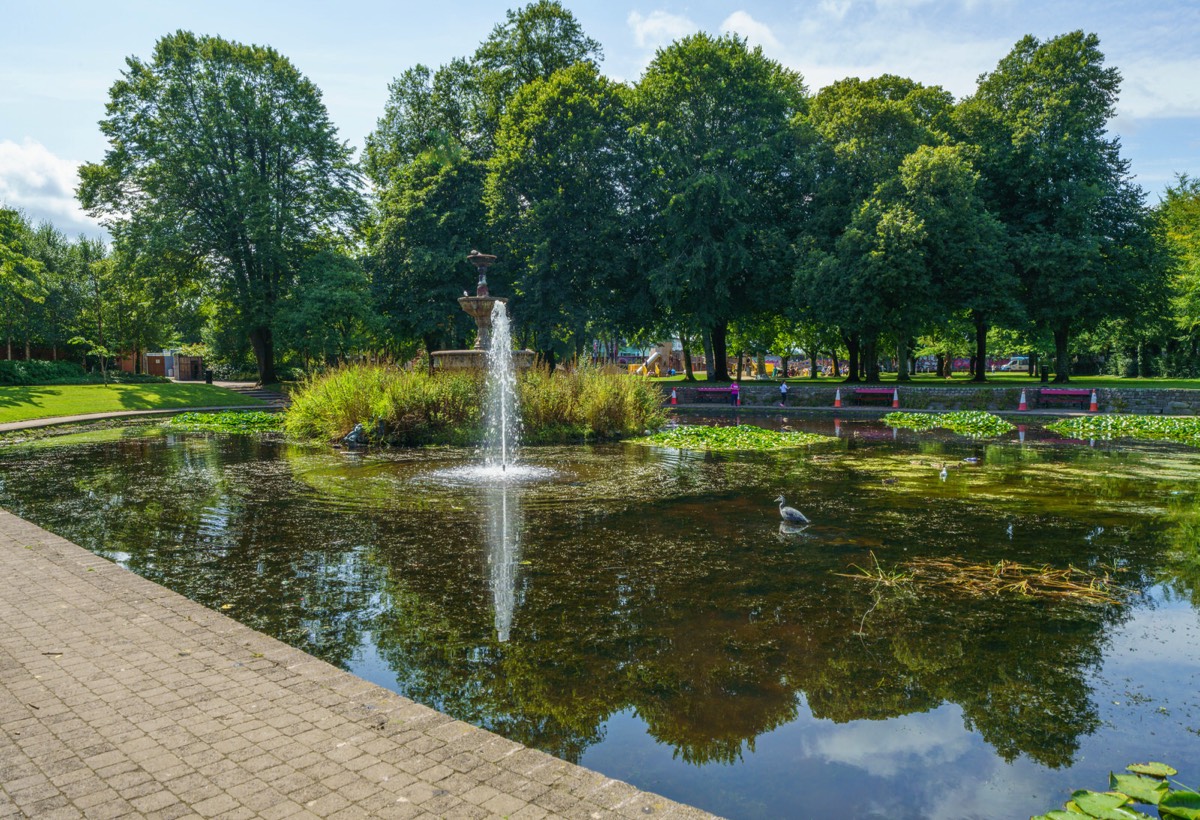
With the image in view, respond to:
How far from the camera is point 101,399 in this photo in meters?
32.0

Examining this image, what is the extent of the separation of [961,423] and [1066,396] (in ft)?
30.2

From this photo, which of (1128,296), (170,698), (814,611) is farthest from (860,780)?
(1128,296)

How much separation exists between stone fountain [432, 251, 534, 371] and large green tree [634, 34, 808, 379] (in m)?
14.9

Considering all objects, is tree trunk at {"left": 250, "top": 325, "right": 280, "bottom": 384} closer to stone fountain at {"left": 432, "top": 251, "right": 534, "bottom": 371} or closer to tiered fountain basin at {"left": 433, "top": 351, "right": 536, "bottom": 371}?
stone fountain at {"left": 432, "top": 251, "right": 534, "bottom": 371}

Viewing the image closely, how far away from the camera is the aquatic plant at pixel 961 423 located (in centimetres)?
2092

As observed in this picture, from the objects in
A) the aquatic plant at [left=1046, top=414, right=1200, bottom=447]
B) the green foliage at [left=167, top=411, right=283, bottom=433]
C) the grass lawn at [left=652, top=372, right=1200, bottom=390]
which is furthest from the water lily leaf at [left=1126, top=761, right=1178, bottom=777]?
the grass lawn at [left=652, top=372, right=1200, bottom=390]

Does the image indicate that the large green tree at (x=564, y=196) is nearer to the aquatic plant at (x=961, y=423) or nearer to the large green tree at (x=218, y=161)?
the large green tree at (x=218, y=161)

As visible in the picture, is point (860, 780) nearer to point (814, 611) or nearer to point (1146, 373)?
point (814, 611)

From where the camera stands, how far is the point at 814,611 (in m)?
5.84

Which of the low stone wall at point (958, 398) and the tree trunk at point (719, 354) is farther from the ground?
the tree trunk at point (719, 354)

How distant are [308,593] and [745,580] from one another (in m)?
3.88

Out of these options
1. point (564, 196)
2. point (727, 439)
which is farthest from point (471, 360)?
point (564, 196)

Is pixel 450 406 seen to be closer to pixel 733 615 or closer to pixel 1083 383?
pixel 733 615

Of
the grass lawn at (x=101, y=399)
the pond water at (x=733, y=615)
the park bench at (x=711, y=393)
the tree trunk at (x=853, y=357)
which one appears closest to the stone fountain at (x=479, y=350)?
the pond water at (x=733, y=615)
